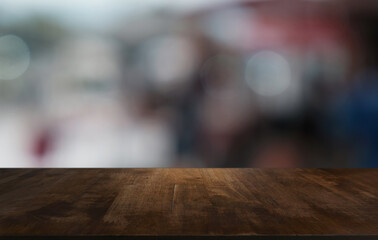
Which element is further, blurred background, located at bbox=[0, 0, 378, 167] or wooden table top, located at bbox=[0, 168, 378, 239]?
blurred background, located at bbox=[0, 0, 378, 167]

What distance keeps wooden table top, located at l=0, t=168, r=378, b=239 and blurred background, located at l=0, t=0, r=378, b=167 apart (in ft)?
2.24

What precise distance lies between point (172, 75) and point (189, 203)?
3.73 ft

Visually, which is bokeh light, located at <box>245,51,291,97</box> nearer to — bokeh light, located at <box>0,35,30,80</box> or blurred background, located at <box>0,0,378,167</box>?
blurred background, located at <box>0,0,378,167</box>

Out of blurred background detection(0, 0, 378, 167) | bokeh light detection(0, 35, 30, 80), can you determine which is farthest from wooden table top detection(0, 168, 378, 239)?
bokeh light detection(0, 35, 30, 80)

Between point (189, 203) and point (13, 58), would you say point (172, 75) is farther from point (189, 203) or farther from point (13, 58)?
point (189, 203)

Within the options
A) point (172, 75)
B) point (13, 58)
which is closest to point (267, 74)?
point (172, 75)

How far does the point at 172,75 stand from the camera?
79.0 inches

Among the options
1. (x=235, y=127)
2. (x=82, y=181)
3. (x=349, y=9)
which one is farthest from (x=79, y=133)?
(x=349, y=9)

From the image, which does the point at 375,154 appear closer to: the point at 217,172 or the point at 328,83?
the point at 328,83

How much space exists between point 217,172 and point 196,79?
2.47 feet

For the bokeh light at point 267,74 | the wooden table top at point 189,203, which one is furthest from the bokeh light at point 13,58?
the bokeh light at point 267,74

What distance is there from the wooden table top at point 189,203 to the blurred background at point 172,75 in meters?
0.68

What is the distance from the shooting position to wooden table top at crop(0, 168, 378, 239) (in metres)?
0.76

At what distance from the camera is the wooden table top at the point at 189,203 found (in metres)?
0.76
